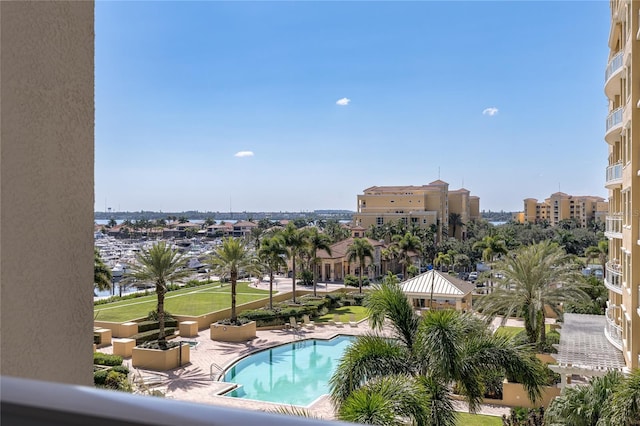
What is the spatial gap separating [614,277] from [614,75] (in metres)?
7.24

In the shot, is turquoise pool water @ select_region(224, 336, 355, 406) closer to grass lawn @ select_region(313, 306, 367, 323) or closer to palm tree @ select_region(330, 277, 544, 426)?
grass lawn @ select_region(313, 306, 367, 323)

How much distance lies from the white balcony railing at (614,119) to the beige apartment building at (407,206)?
192ft

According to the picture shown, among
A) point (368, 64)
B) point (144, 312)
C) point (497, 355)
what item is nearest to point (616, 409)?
point (497, 355)

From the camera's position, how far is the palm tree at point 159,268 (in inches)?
823

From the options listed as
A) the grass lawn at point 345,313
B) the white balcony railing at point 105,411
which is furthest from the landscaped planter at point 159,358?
the white balcony railing at point 105,411

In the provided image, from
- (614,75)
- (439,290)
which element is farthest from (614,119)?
(439,290)

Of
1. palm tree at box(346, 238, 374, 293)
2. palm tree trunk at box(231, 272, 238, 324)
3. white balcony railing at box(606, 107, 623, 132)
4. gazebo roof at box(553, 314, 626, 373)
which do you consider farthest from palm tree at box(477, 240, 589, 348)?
palm tree at box(346, 238, 374, 293)

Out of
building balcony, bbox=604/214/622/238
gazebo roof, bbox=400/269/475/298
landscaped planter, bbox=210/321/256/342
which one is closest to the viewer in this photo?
building balcony, bbox=604/214/622/238

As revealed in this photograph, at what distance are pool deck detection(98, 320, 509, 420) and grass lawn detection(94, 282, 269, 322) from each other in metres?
4.11

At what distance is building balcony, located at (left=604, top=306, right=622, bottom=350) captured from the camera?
54.6ft

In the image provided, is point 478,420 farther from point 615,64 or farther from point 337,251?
point 337,251

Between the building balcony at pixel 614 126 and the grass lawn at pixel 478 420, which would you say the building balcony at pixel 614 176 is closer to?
the building balcony at pixel 614 126

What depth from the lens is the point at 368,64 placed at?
2742 cm

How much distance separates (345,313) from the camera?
3147 cm
